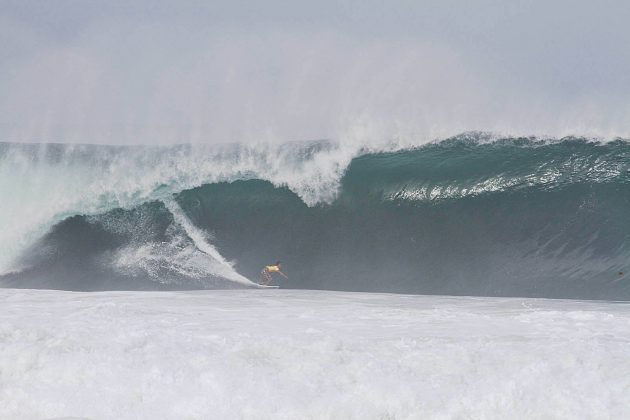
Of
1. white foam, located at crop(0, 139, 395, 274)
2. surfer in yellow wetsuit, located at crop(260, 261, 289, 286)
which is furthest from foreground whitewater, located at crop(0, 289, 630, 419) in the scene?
white foam, located at crop(0, 139, 395, 274)

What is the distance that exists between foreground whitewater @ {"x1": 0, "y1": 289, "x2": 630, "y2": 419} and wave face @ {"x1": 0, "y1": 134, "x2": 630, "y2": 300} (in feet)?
16.1

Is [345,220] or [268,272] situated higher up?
[345,220]

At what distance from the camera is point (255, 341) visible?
20.5 feet

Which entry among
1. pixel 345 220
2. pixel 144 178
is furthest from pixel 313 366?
pixel 144 178

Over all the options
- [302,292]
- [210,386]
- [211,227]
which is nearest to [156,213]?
[211,227]

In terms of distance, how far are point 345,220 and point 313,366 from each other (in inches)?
332

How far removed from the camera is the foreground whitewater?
5.20 m

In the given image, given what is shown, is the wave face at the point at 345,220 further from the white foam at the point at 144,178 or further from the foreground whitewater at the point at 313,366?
the foreground whitewater at the point at 313,366

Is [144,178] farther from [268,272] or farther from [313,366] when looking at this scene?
[313,366]

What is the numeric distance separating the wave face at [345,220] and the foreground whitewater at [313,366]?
4.90 meters

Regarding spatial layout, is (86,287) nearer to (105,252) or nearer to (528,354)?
(105,252)

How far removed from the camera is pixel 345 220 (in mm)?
14047

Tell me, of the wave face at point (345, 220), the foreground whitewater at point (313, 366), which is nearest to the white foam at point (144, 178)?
the wave face at point (345, 220)

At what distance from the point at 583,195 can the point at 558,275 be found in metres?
2.16
